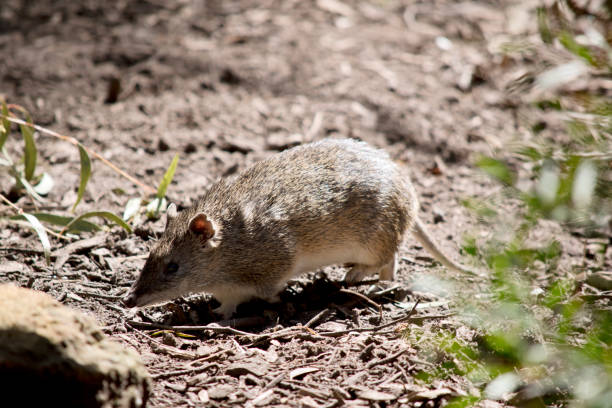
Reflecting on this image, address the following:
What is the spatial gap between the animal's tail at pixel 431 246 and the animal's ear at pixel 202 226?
1.71 metres

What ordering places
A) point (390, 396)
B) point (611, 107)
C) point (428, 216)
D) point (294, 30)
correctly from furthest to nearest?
1. point (294, 30)
2. point (428, 216)
3. point (390, 396)
4. point (611, 107)

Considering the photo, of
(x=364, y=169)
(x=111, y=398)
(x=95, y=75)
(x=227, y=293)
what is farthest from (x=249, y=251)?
(x=95, y=75)

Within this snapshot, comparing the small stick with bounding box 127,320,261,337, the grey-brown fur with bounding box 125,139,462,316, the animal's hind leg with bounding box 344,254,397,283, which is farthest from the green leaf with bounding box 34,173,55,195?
the animal's hind leg with bounding box 344,254,397,283

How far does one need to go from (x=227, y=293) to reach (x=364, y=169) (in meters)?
1.45

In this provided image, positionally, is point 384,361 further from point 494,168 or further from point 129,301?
point 494,168

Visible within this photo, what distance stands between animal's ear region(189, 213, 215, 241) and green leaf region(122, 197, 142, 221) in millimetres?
1196

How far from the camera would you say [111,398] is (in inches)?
126

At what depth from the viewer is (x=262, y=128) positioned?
785 cm

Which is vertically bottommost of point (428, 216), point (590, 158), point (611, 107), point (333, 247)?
point (428, 216)

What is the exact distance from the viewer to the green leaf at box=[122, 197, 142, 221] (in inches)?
238

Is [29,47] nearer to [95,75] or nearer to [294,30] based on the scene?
[95,75]

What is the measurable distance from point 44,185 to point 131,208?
0.96m

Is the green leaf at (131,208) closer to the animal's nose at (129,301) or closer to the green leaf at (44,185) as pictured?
the green leaf at (44,185)

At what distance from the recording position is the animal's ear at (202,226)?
16.3ft
